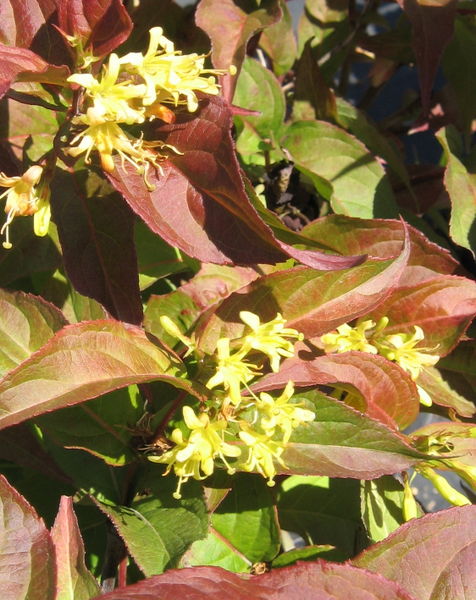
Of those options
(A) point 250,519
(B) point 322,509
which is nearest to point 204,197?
(A) point 250,519

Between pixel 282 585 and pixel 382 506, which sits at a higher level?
pixel 282 585

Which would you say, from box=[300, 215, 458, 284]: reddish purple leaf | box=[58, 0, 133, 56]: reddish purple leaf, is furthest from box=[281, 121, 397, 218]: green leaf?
box=[58, 0, 133, 56]: reddish purple leaf

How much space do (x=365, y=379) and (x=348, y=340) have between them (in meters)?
0.04

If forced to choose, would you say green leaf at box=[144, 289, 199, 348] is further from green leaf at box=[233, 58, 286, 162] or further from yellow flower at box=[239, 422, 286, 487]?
green leaf at box=[233, 58, 286, 162]

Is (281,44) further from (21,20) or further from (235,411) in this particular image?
(235,411)

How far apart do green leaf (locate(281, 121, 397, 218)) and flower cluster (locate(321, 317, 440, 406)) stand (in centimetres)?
20

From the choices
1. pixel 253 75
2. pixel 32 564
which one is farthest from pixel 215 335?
pixel 253 75

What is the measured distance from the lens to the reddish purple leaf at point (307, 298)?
622 mm

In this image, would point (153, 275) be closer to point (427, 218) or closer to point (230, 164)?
point (230, 164)

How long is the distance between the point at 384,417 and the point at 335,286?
0.15 m

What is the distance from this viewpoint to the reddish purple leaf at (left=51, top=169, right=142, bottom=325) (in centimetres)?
62

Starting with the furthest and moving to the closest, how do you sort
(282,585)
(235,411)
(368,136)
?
(368,136)
(235,411)
(282,585)

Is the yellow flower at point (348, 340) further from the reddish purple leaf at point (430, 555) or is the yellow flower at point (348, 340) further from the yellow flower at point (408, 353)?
the reddish purple leaf at point (430, 555)

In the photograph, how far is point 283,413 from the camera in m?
0.58
